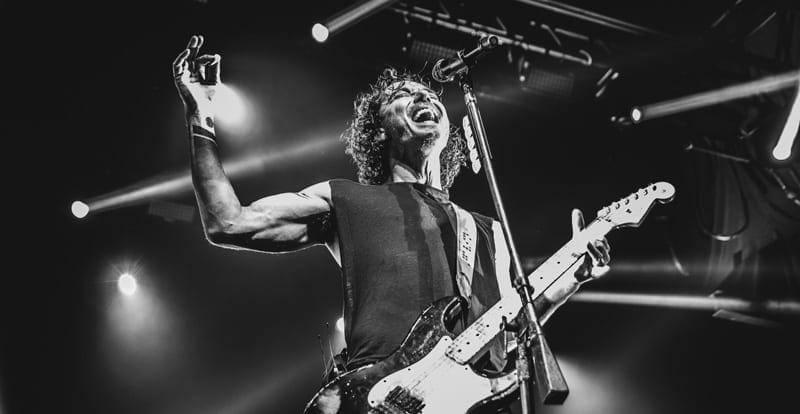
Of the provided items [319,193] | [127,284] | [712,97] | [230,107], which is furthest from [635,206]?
[127,284]

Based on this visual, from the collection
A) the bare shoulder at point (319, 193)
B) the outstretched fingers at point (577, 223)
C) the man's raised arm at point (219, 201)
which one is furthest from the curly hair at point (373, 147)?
the outstretched fingers at point (577, 223)

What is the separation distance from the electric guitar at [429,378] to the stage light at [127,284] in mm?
5109

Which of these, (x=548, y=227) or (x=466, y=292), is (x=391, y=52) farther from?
(x=466, y=292)

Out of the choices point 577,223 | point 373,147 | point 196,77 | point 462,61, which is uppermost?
point 373,147

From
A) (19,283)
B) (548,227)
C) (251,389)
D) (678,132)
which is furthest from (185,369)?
(678,132)

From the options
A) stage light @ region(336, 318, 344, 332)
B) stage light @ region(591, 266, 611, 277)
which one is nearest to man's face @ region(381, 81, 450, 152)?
stage light @ region(591, 266, 611, 277)

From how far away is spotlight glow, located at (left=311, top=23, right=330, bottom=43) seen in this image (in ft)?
20.4

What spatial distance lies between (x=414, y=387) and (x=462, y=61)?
125 centimetres

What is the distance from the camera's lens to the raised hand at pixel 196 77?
103 inches

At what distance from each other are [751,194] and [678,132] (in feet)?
2.95

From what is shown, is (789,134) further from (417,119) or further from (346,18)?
(417,119)

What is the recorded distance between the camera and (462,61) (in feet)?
8.96

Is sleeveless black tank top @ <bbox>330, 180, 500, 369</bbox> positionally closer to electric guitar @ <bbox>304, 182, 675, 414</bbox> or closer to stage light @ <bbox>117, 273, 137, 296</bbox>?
electric guitar @ <bbox>304, 182, 675, 414</bbox>

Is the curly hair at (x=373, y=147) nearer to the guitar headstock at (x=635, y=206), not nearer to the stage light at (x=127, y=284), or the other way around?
the guitar headstock at (x=635, y=206)
